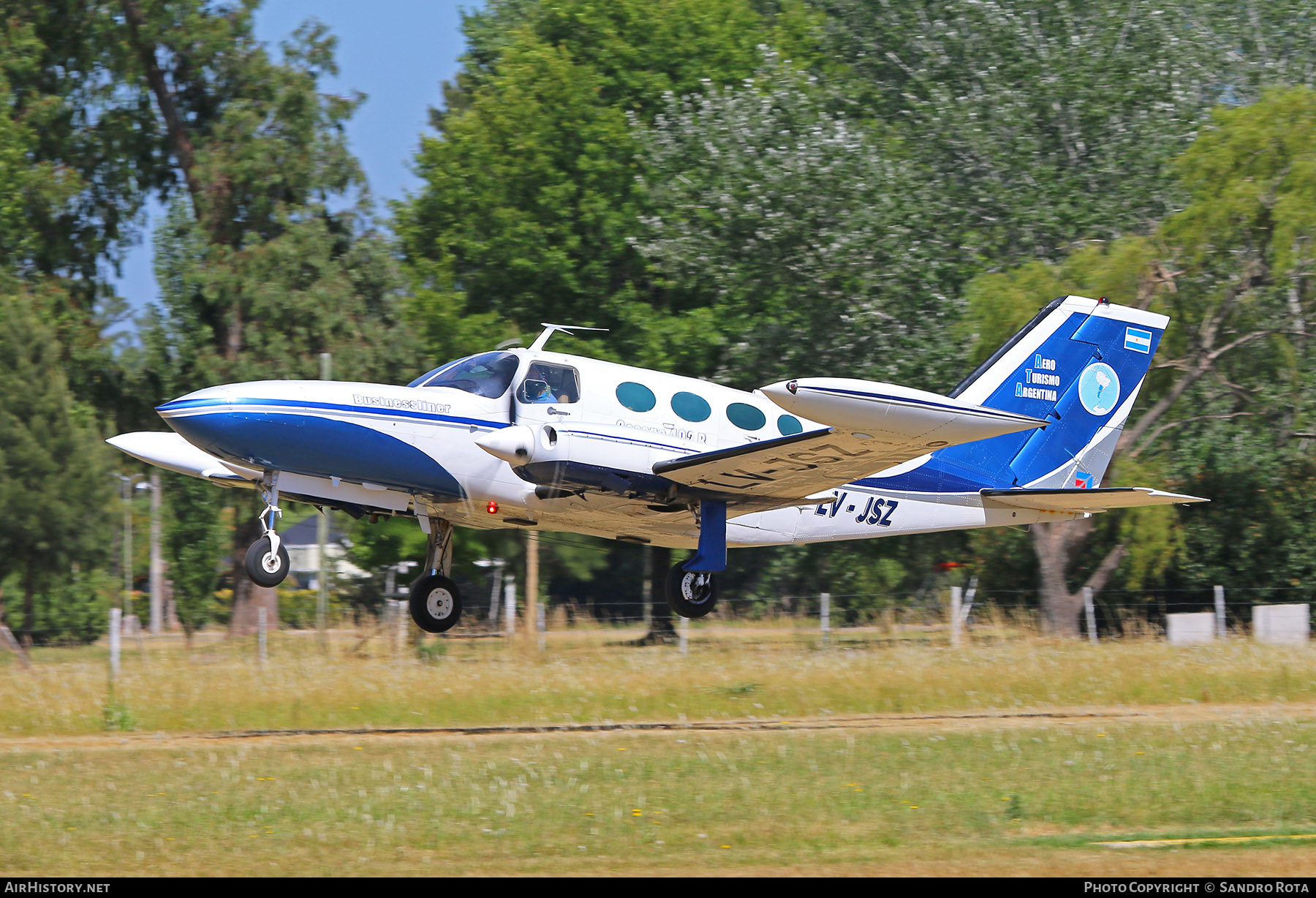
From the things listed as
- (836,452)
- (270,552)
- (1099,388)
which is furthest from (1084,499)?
(270,552)

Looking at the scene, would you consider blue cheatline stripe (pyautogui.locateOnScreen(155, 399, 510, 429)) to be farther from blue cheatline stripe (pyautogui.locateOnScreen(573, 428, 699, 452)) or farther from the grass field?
the grass field

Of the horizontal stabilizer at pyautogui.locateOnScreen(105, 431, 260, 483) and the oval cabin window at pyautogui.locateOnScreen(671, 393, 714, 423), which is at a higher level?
the oval cabin window at pyautogui.locateOnScreen(671, 393, 714, 423)

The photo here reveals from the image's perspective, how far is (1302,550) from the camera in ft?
106

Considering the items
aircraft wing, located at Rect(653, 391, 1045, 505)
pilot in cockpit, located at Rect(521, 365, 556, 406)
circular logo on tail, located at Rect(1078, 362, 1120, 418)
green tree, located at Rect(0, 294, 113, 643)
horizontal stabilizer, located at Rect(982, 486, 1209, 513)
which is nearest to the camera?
aircraft wing, located at Rect(653, 391, 1045, 505)

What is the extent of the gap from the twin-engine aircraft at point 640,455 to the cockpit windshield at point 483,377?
0.09ft

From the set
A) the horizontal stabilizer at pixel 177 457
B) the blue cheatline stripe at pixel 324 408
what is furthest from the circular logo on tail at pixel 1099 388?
the horizontal stabilizer at pixel 177 457

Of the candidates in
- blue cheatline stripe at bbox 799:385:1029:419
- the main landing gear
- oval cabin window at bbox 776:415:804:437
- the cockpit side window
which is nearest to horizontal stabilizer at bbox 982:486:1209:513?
oval cabin window at bbox 776:415:804:437

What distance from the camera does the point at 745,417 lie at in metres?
17.3

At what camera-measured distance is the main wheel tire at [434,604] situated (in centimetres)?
1667

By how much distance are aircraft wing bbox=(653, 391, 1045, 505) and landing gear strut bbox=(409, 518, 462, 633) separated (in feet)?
9.87

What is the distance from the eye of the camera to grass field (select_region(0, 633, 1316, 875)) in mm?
11211

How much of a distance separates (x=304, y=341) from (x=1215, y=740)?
28.1 m

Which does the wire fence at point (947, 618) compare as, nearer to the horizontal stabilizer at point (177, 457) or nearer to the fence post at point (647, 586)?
the fence post at point (647, 586)
